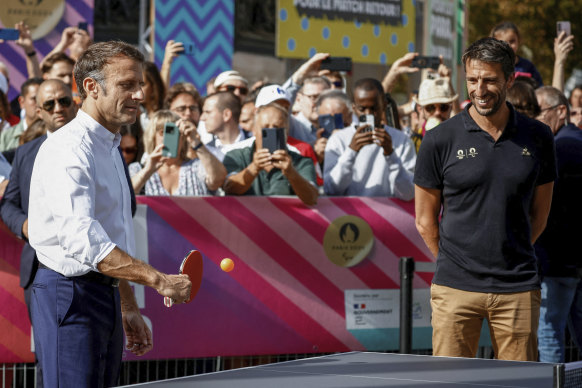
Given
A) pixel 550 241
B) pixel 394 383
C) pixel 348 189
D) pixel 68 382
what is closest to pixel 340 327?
pixel 348 189

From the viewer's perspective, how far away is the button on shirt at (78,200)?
3812 millimetres

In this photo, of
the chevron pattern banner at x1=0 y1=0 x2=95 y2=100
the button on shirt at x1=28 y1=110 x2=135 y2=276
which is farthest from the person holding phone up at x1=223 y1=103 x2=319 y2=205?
the chevron pattern banner at x1=0 y1=0 x2=95 y2=100

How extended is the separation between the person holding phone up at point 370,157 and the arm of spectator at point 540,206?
2.25 metres

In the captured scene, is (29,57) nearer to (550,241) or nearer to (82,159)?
(550,241)

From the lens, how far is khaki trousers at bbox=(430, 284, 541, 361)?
17.0ft

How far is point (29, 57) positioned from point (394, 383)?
728cm

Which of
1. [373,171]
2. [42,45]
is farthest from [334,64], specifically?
[42,45]

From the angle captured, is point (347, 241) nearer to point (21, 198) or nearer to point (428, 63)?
point (21, 198)

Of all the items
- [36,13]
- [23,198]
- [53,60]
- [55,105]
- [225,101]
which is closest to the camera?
[23,198]

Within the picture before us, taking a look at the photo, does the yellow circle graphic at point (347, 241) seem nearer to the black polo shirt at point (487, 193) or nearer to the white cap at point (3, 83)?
the black polo shirt at point (487, 193)

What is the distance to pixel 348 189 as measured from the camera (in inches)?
311

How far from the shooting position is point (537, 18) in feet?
99.9

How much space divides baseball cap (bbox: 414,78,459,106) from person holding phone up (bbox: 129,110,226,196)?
6.76 feet

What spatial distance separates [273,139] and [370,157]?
863 millimetres
